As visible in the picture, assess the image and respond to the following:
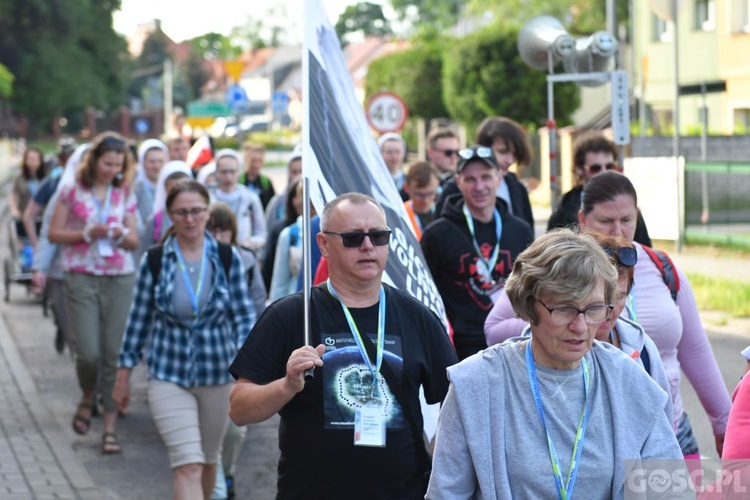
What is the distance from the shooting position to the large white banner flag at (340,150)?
5051 mm

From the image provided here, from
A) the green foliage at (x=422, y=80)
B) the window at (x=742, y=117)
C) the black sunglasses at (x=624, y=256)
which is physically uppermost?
the green foliage at (x=422, y=80)

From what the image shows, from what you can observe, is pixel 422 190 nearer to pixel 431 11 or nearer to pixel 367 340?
pixel 367 340

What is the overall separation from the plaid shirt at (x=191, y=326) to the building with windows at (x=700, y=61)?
1028 inches

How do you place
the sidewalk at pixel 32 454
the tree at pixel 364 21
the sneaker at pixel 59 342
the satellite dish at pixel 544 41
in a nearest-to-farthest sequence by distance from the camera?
the sidewalk at pixel 32 454
the satellite dish at pixel 544 41
the sneaker at pixel 59 342
the tree at pixel 364 21

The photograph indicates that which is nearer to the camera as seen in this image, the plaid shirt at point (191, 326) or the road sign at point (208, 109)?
the plaid shirt at point (191, 326)


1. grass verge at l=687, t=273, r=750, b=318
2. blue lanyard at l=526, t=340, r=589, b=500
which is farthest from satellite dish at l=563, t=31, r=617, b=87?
blue lanyard at l=526, t=340, r=589, b=500

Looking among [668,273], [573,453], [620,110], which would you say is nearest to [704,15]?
[620,110]

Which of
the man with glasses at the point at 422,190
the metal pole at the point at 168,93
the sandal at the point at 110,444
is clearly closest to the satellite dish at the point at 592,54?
the man with glasses at the point at 422,190

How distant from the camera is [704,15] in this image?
134 feet

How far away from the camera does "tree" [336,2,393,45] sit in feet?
507

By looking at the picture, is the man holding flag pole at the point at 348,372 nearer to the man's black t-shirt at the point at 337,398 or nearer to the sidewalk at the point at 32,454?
the man's black t-shirt at the point at 337,398

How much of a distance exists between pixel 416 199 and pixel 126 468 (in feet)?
8.36

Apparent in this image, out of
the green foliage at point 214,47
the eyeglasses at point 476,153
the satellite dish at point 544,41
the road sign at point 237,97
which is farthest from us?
the green foliage at point 214,47

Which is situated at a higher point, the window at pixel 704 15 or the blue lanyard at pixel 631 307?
the window at pixel 704 15
